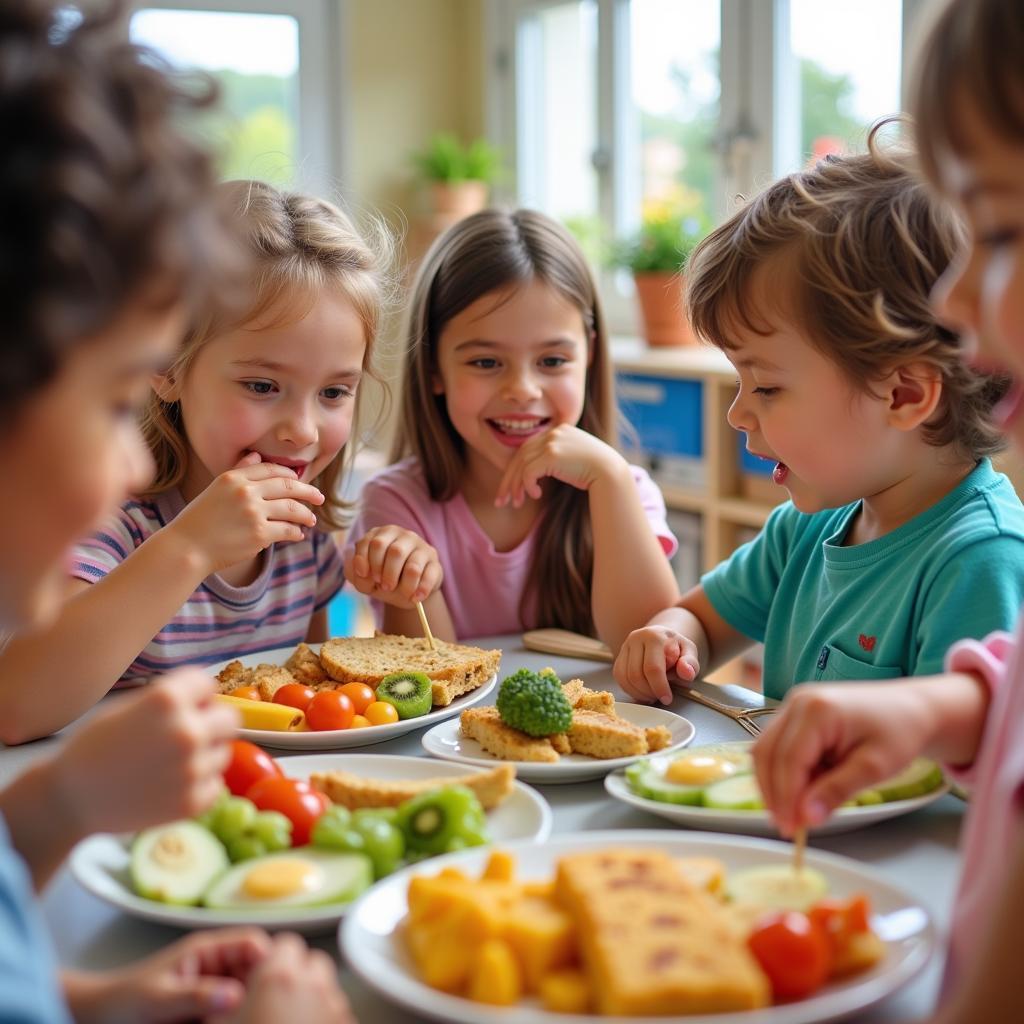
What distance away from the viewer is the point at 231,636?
173 centimetres

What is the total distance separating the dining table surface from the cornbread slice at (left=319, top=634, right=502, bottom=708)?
86 mm

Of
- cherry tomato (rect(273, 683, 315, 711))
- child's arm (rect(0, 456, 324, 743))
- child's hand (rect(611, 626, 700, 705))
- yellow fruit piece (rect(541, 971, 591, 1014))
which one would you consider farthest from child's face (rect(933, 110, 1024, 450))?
child's arm (rect(0, 456, 324, 743))

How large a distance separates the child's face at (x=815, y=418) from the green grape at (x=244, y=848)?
76 cm

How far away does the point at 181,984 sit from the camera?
0.68 m

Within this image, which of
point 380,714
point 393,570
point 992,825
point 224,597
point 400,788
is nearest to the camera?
point 992,825

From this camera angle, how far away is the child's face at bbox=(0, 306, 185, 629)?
0.65m

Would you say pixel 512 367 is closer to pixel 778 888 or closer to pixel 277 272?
pixel 277 272

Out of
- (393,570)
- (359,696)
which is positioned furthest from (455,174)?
(359,696)

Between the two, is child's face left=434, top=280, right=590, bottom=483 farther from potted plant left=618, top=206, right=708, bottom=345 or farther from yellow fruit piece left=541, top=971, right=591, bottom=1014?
potted plant left=618, top=206, right=708, bottom=345

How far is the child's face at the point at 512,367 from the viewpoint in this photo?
189 cm

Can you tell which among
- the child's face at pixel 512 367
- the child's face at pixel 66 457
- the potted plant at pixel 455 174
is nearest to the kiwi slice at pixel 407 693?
the child's face at pixel 66 457

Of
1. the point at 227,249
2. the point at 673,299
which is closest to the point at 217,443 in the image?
the point at 227,249

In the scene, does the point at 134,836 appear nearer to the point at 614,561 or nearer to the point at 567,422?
the point at 614,561

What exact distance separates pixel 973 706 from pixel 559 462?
96cm
